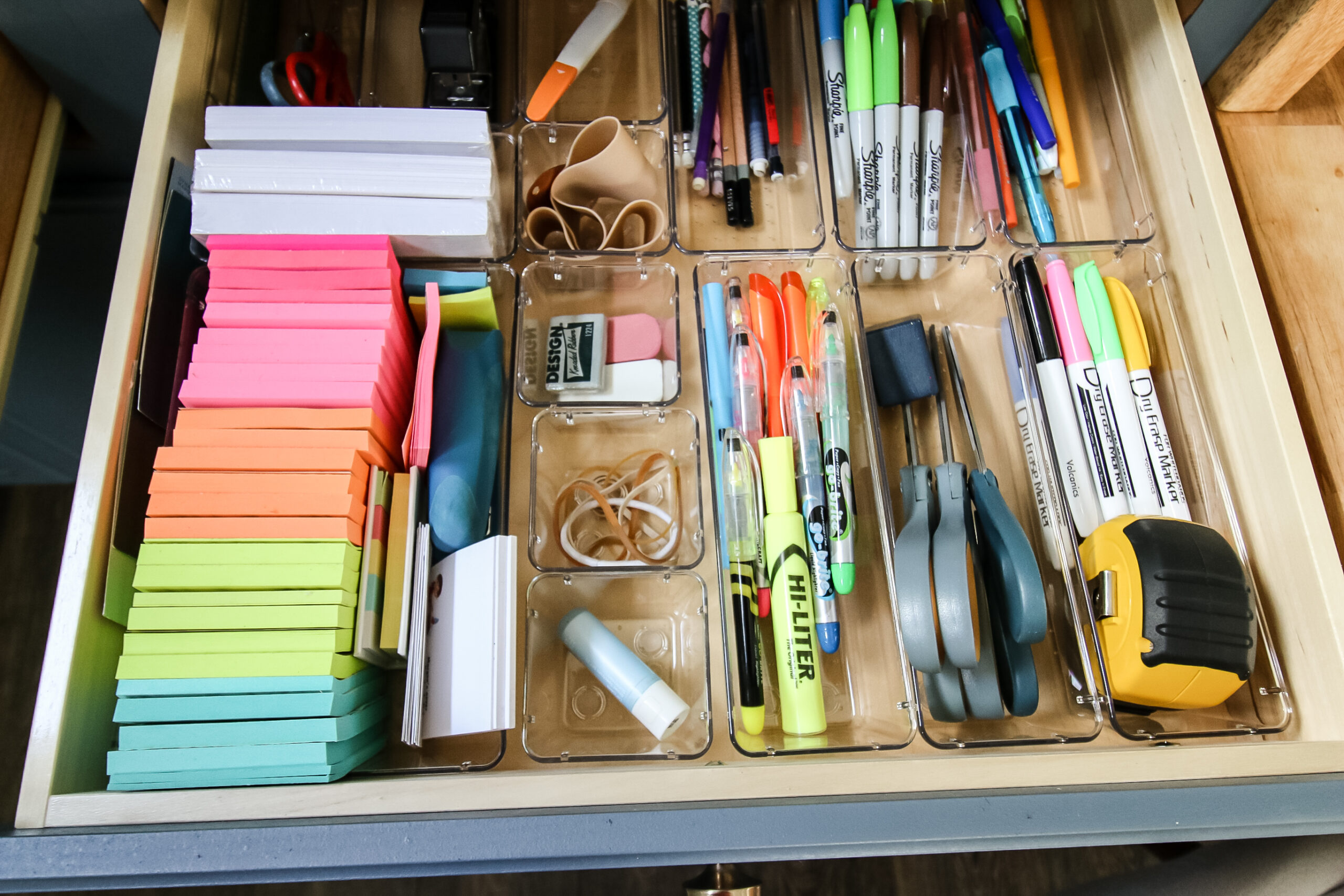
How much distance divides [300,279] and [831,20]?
69 cm

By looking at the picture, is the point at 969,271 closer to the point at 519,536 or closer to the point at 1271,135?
the point at 1271,135

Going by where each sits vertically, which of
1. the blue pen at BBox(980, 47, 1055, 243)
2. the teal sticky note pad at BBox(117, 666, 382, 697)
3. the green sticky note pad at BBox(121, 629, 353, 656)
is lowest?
the teal sticky note pad at BBox(117, 666, 382, 697)

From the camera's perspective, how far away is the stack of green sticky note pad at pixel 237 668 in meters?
0.57

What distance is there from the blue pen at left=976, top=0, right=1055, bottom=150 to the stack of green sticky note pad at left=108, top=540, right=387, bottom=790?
2.75ft

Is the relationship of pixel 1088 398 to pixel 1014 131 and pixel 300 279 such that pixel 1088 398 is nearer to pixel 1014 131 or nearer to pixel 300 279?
pixel 1014 131

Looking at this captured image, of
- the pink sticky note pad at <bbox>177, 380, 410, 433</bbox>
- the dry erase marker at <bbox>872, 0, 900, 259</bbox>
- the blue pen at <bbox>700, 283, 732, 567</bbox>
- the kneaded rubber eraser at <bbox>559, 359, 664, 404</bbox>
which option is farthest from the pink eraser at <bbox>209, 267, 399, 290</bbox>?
the dry erase marker at <bbox>872, 0, 900, 259</bbox>

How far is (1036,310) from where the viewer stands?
831mm

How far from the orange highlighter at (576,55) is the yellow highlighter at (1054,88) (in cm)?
51

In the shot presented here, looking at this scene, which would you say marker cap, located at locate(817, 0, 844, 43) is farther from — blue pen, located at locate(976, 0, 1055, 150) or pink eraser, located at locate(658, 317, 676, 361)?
pink eraser, located at locate(658, 317, 676, 361)

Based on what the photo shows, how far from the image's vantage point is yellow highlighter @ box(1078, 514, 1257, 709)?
0.65m

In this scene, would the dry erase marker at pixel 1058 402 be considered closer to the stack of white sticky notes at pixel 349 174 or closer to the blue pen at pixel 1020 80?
the blue pen at pixel 1020 80

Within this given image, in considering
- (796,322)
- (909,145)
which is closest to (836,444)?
(796,322)

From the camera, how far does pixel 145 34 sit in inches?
31.2

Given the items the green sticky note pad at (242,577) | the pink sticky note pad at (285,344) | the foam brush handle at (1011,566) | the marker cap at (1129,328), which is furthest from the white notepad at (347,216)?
the marker cap at (1129,328)
